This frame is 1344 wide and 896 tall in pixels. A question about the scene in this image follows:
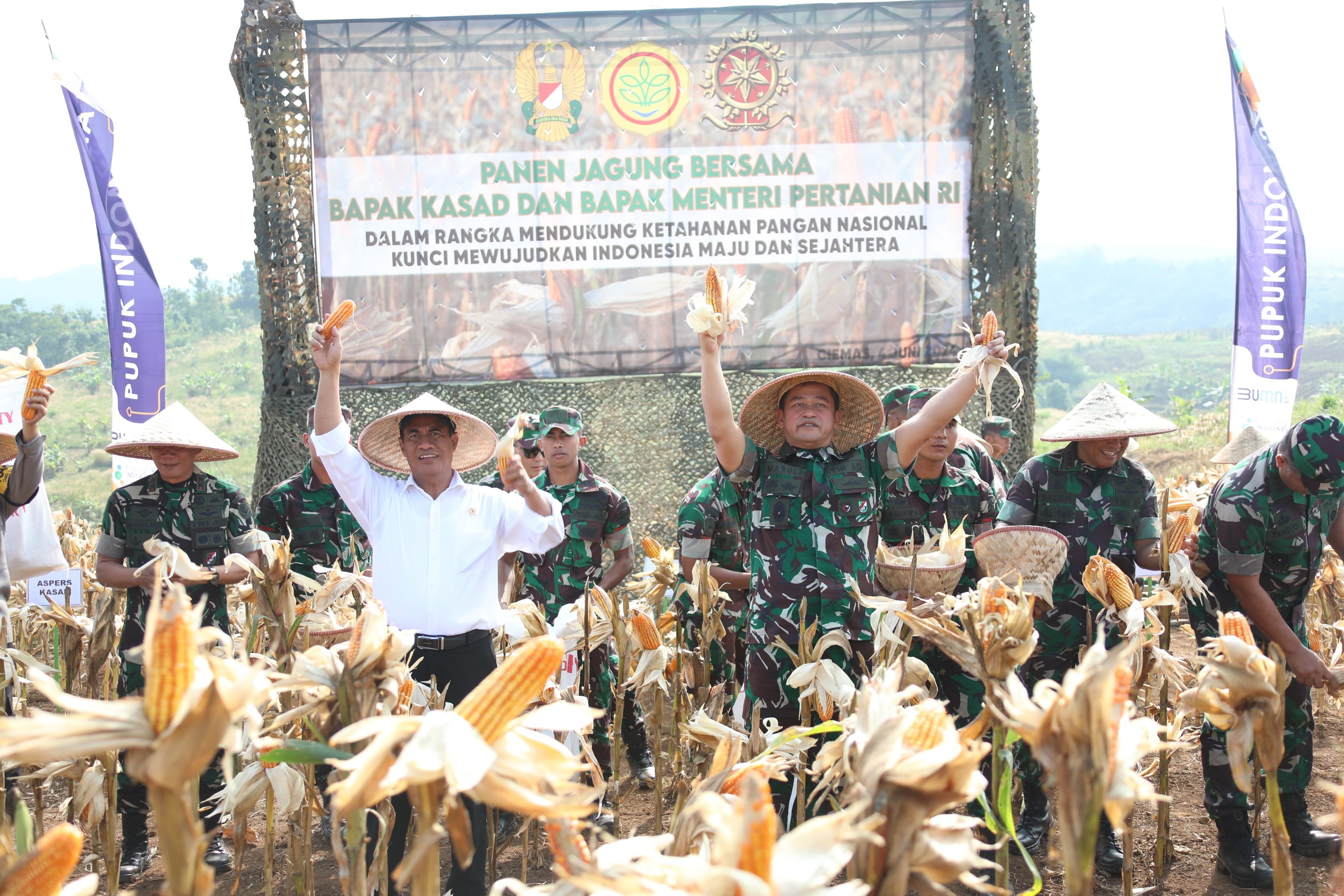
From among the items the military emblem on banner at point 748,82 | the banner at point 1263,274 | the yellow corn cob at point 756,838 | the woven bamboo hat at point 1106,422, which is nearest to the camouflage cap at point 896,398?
the woven bamboo hat at point 1106,422

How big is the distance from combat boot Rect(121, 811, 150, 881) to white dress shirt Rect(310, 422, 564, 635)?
4.96ft

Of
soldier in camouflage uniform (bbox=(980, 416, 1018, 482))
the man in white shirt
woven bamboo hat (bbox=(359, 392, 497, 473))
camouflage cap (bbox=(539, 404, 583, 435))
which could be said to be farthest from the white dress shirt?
soldier in camouflage uniform (bbox=(980, 416, 1018, 482))

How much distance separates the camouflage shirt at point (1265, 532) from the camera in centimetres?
357

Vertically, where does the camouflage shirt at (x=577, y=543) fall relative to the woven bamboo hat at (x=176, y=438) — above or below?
below

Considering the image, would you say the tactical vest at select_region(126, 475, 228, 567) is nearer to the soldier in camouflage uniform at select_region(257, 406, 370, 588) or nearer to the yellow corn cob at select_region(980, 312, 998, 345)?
the soldier in camouflage uniform at select_region(257, 406, 370, 588)

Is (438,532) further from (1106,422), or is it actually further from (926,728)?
(1106,422)

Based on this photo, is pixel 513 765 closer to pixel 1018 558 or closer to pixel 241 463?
pixel 1018 558

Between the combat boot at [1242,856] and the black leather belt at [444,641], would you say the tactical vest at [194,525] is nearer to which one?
the black leather belt at [444,641]

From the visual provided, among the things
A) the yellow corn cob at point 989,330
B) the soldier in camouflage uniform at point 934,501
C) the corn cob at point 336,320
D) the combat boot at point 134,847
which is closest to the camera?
the corn cob at point 336,320

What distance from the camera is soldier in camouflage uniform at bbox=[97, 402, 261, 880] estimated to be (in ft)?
13.4

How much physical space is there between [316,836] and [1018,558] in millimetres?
3238

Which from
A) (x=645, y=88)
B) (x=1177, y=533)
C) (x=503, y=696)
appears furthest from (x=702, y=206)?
(x=503, y=696)

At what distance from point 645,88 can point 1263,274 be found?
5.54m

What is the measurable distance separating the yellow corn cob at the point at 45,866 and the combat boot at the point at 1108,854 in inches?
132
